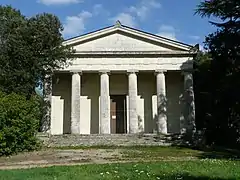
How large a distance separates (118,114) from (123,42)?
6.45 meters

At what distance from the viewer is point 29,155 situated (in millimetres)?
19000

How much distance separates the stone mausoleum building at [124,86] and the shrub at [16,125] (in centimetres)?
932

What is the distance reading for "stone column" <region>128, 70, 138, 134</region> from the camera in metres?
30.5

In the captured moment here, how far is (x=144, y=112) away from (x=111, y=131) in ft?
10.9

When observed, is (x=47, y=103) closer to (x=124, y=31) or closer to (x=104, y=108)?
(x=104, y=108)

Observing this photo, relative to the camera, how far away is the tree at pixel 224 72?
22906 mm

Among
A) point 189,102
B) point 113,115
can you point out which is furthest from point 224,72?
point 113,115

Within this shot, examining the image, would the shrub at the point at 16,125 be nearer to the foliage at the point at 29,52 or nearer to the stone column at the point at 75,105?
the foliage at the point at 29,52

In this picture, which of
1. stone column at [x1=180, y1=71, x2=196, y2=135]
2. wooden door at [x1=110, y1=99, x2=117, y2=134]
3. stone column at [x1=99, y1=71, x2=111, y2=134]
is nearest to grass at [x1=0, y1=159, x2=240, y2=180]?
stone column at [x1=99, y1=71, x2=111, y2=134]

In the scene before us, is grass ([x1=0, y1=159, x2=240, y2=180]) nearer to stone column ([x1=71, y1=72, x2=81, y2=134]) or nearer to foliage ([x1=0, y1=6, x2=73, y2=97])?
foliage ([x1=0, y1=6, x2=73, y2=97])

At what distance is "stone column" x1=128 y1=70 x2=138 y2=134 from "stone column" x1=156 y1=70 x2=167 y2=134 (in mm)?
1891

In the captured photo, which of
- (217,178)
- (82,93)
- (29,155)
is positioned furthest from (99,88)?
(217,178)

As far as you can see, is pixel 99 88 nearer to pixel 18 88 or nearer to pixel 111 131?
pixel 111 131

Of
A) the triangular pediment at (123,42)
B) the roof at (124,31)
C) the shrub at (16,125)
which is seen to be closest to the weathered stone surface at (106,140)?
the shrub at (16,125)
